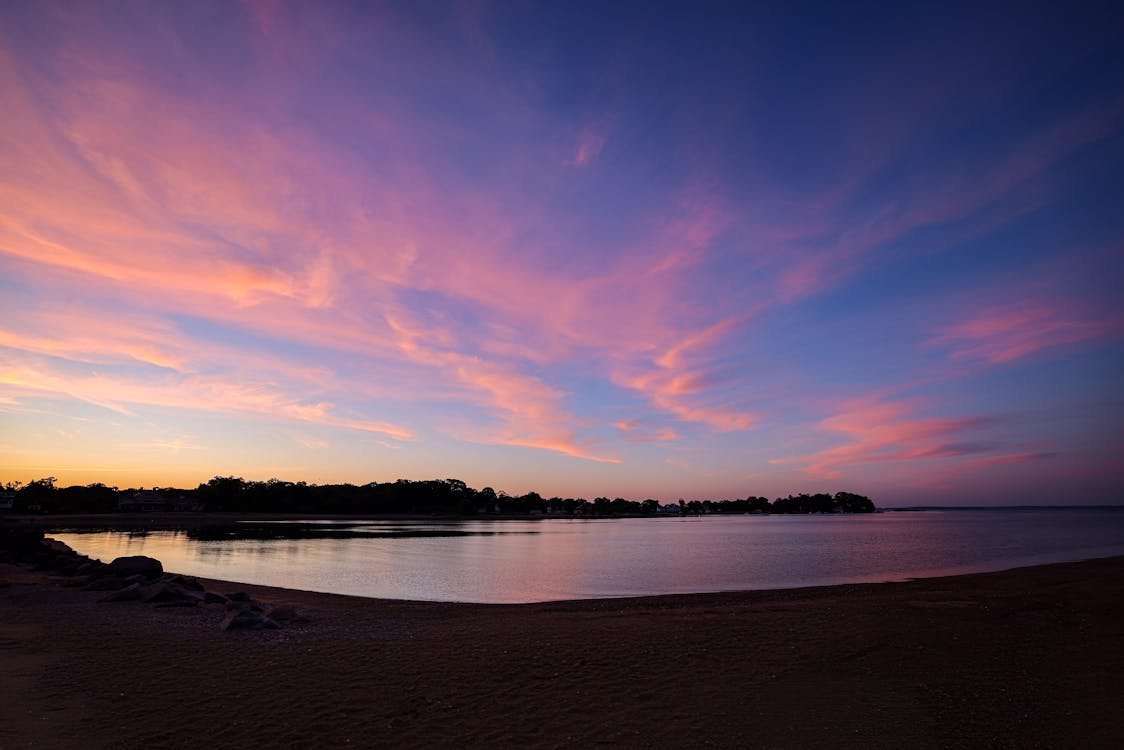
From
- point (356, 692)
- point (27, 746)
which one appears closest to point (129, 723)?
point (27, 746)

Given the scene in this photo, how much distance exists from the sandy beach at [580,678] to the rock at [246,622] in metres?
0.46

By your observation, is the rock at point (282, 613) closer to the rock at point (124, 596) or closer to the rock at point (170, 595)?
the rock at point (170, 595)

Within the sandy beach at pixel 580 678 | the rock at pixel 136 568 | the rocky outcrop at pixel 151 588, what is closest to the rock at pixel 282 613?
the rocky outcrop at pixel 151 588

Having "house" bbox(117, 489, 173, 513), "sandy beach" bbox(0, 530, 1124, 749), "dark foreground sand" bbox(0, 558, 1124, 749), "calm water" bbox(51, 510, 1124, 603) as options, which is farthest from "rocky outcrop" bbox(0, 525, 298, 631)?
"house" bbox(117, 489, 173, 513)

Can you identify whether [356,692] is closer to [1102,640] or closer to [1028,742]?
[1028,742]

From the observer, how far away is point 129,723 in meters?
10.4

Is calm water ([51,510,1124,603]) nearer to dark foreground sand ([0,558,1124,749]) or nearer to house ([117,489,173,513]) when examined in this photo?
dark foreground sand ([0,558,1124,749])

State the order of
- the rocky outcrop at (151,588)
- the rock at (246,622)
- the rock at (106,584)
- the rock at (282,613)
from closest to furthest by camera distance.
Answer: the rock at (246,622), the rocky outcrop at (151,588), the rock at (282,613), the rock at (106,584)

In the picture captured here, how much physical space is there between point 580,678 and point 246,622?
11739 mm

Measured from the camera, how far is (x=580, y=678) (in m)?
13.2

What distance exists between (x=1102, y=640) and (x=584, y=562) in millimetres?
40044

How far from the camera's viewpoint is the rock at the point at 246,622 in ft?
60.9

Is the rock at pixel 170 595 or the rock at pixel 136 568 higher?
the rock at pixel 136 568

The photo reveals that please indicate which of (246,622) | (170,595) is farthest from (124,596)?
(246,622)
